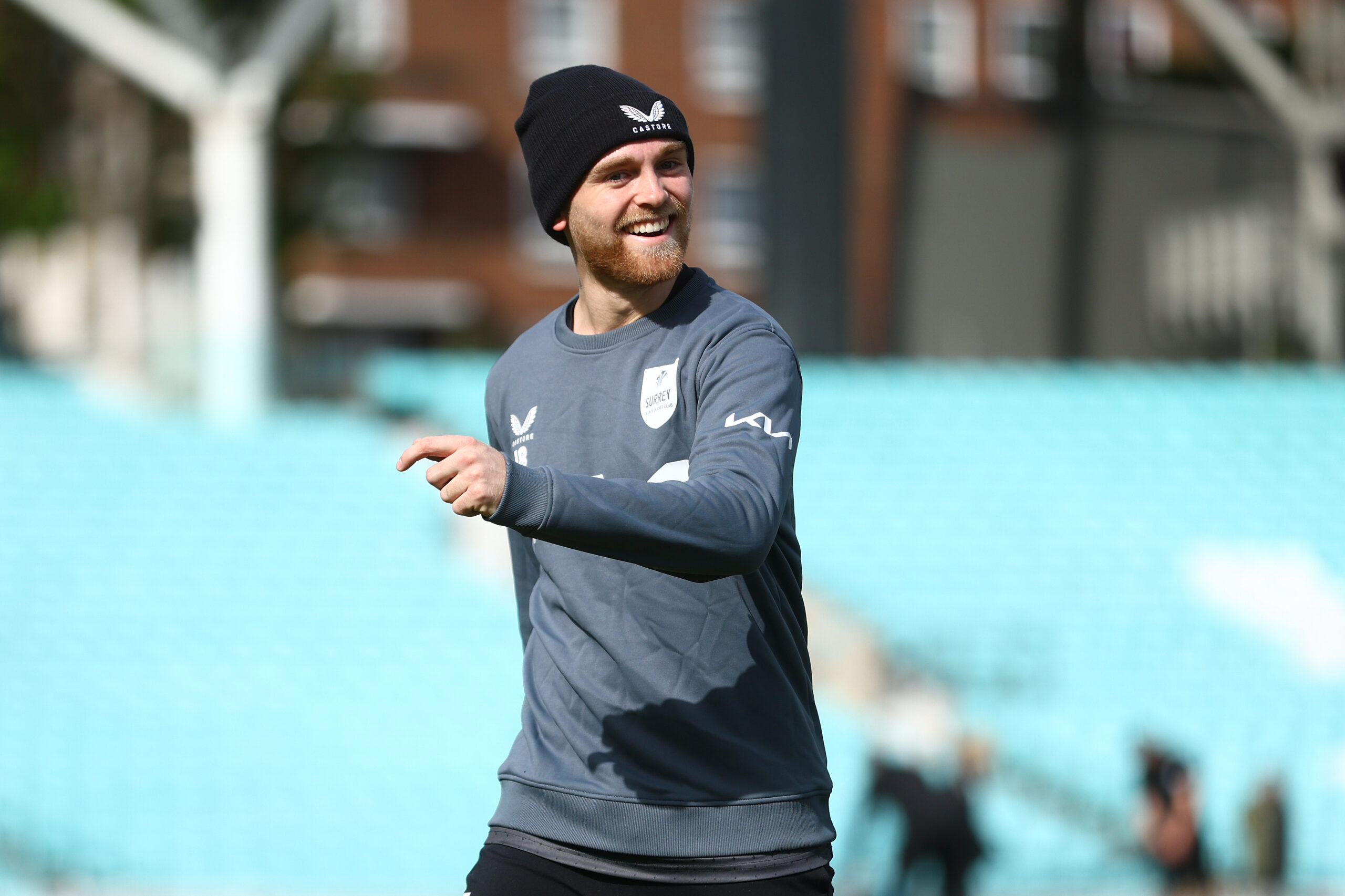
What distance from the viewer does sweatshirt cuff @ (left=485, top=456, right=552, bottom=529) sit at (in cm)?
183

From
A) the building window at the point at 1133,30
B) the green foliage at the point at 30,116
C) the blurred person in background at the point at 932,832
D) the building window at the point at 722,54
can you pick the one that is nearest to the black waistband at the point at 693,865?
the blurred person in background at the point at 932,832

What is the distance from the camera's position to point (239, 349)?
42.8 feet

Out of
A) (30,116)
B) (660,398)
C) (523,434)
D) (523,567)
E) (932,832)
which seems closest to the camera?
(660,398)

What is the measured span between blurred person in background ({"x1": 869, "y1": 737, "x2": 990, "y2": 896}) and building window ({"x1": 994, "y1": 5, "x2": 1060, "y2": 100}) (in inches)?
1077

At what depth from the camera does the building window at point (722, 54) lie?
3200 cm

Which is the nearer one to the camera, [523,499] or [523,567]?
[523,499]

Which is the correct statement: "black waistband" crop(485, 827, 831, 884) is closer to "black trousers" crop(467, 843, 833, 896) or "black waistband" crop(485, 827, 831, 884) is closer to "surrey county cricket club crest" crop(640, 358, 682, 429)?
"black trousers" crop(467, 843, 833, 896)

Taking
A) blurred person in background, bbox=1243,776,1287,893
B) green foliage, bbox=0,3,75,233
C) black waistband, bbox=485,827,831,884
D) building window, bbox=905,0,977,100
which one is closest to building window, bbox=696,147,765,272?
building window, bbox=905,0,977,100

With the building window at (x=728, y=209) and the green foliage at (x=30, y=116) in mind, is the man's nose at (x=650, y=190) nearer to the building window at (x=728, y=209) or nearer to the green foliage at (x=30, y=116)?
the green foliage at (x=30, y=116)

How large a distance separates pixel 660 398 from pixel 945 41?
32418 millimetres

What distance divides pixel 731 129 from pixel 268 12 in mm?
14207

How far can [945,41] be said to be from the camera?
3291 centimetres

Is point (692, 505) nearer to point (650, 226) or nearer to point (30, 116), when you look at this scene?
point (650, 226)

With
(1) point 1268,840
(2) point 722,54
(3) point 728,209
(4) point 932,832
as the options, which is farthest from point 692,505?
(2) point 722,54
